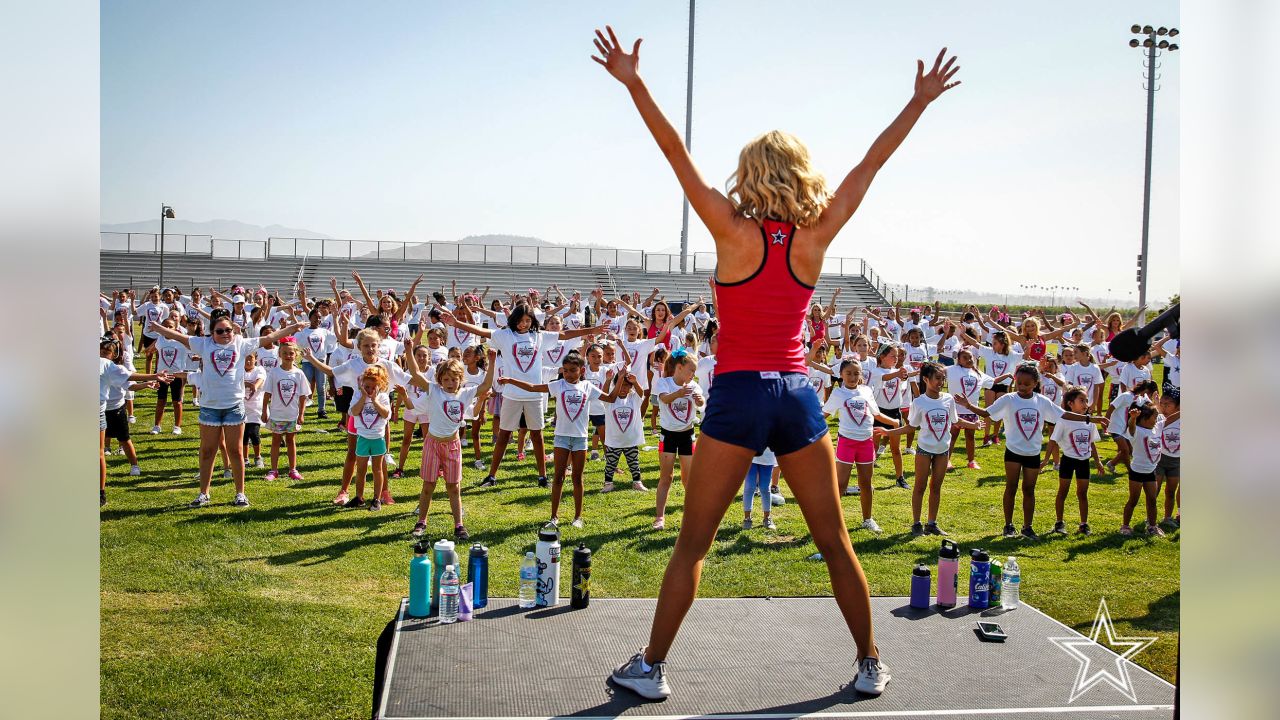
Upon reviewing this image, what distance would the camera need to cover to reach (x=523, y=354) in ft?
33.5

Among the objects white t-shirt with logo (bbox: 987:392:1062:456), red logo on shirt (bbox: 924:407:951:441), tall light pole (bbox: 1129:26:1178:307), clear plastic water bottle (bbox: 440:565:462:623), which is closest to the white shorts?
red logo on shirt (bbox: 924:407:951:441)

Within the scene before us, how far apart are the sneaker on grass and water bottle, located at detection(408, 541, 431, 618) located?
145 cm

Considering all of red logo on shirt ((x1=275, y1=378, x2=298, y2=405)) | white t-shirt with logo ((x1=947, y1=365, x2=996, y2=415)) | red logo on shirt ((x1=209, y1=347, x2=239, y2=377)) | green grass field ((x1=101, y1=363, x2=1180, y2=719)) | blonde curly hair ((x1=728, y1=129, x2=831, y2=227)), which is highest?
blonde curly hair ((x1=728, y1=129, x2=831, y2=227))

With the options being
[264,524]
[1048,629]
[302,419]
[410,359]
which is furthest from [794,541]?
[302,419]

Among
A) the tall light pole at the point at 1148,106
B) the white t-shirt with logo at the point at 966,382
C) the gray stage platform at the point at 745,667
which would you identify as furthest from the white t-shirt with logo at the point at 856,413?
the tall light pole at the point at 1148,106

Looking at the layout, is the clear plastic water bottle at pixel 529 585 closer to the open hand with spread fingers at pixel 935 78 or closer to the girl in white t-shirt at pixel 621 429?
the open hand with spread fingers at pixel 935 78

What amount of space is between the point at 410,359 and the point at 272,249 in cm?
3681

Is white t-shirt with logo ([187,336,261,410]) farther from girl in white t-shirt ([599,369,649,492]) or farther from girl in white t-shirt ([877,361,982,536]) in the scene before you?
girl in white t-shirt ([877,361,982,536])

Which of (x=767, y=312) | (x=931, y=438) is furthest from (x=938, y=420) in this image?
(x=767, y=312)

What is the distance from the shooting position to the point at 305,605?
6.19m

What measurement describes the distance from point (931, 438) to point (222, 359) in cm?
667

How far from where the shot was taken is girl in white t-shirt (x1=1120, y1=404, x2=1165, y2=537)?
8672mm

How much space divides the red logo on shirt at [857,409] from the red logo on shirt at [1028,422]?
1384mm
